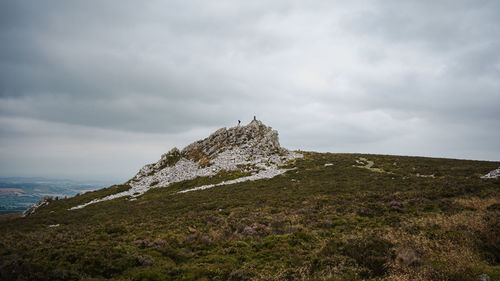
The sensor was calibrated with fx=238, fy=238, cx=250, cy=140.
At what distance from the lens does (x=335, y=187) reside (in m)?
35.0

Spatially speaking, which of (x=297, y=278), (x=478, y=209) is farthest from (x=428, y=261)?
(x=478, y=209)

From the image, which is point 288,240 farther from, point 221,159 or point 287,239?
point 221,159

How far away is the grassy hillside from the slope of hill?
2.7 inches

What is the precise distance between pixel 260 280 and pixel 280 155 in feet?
171

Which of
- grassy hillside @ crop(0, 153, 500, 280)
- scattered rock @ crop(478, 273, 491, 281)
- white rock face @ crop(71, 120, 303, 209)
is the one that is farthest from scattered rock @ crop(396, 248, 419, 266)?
white rock face @ crop(71, 120, 303, 209)

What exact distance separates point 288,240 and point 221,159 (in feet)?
141

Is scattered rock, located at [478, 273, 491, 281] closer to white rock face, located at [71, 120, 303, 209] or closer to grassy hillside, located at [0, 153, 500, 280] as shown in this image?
grassy hillside, located at [0, 153, 500, 280]

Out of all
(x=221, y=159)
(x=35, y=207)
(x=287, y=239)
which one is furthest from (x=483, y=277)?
(x=35, y=207)

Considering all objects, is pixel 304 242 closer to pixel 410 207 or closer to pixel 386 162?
pixel 410 207

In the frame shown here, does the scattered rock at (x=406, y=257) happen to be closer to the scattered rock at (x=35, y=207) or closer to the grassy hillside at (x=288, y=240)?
the grassy hillside at (x=288, y=240)

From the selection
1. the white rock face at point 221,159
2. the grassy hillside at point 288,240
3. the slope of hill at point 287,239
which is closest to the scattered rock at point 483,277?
the slope of hill at point 287,239

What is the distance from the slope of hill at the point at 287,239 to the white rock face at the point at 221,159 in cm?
1711

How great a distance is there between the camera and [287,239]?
1628 cm

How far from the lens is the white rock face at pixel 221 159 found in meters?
52.3
